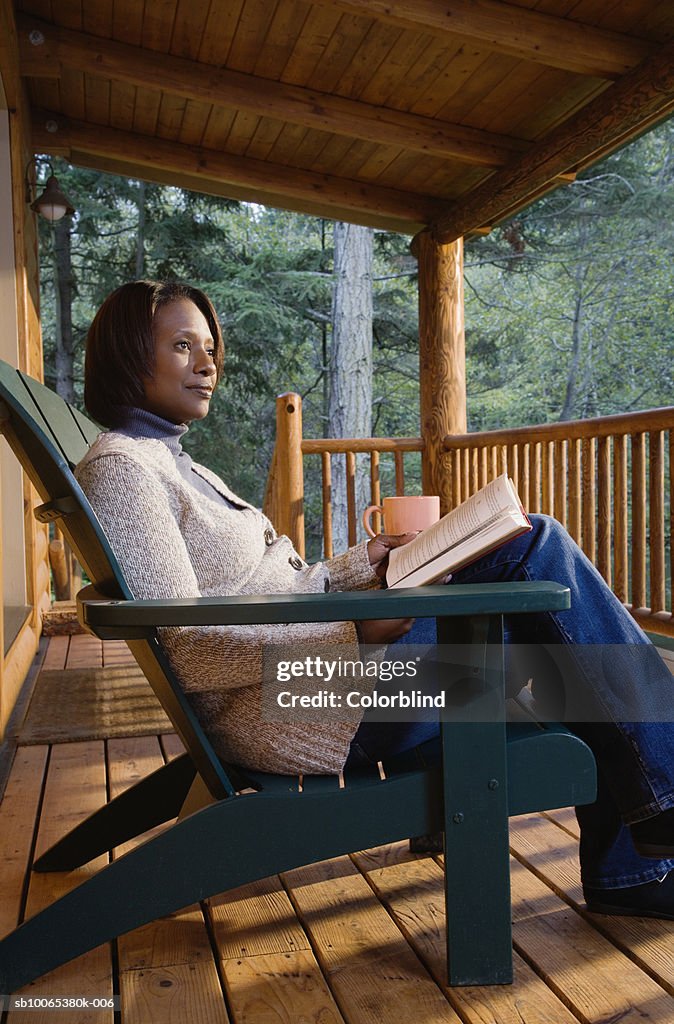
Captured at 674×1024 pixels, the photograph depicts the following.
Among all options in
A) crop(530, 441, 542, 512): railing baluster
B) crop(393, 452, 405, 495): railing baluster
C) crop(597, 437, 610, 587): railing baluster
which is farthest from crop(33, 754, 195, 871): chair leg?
crop(393, 452, 405, 495): railing baluster

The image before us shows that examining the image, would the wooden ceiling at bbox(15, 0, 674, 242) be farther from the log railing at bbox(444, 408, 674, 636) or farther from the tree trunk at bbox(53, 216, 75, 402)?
the tree trunk at bbox(53, 216, 75, 402)

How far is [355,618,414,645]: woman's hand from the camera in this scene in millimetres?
1517

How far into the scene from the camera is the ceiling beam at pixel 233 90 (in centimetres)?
442

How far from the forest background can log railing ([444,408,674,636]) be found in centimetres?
768

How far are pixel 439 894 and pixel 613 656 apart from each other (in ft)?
1.98

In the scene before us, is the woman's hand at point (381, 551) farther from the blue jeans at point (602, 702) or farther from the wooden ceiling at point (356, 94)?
the wooden ceiling at point (356, 94)

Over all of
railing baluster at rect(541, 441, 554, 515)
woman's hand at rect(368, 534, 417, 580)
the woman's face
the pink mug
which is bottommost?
woman's hand at rect(368, 534, 417, 580)

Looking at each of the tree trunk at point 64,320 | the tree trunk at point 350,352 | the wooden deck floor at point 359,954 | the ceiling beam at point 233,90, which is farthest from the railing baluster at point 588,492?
the tree trunk at point 64,320

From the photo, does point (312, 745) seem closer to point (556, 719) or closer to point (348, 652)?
point (348, 652)

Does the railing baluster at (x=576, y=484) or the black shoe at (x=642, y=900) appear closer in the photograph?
the black shoe at (x=642, y=900)

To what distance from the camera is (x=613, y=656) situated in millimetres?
1521

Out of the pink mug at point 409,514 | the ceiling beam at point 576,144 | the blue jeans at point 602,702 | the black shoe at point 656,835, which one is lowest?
the black shoe at point 656,835

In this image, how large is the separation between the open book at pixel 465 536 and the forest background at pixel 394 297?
10.5m

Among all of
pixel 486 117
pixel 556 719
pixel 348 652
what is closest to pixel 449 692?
pixel 348 652
